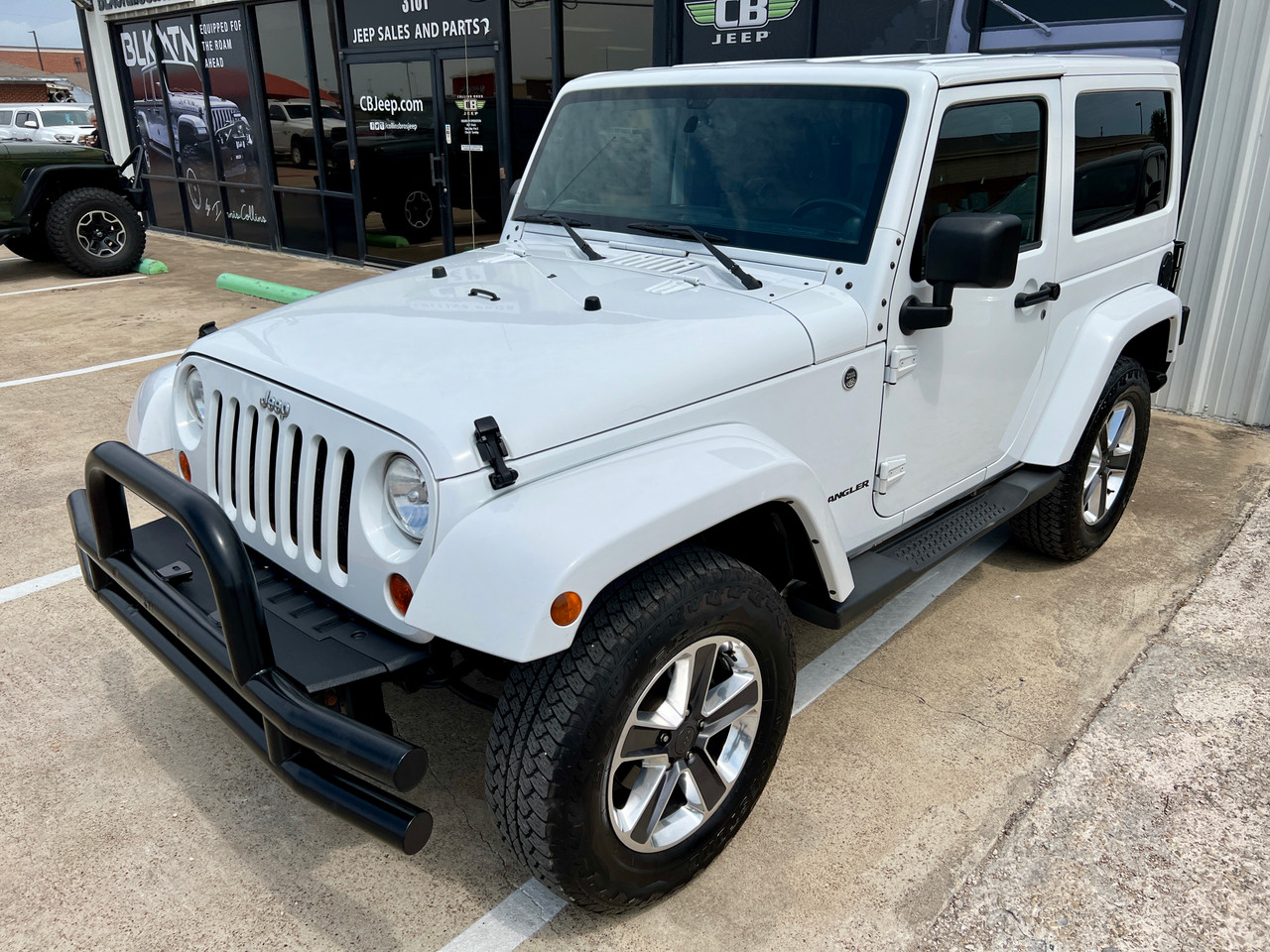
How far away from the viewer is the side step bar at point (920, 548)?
271 centimetres

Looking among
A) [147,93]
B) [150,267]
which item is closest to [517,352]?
[150,267]

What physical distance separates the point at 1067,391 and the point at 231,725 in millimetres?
3017

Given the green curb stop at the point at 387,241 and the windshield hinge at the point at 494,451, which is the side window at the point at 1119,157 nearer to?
the windshield hinge at the point at 494,451

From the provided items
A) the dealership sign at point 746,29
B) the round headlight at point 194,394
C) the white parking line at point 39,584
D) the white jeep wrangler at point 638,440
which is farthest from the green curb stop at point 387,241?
the round headlight at point 194,394

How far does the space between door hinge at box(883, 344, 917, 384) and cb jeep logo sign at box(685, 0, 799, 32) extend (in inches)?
207

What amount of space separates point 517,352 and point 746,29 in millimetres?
6049

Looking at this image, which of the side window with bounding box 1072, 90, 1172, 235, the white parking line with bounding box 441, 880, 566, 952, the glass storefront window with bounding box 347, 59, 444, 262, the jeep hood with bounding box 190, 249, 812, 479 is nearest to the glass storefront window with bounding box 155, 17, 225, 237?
the glass storefront window with bounding box 347, 59, 444, 262

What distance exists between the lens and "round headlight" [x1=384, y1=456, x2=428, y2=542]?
209 centimetres

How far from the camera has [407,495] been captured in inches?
→ 83.4

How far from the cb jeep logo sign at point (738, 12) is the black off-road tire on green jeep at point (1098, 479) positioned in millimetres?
4489

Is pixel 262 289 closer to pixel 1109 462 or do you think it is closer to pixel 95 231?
pixel 95 231

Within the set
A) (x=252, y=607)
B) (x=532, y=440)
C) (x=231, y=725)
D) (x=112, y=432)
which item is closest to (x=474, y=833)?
(x=231, y=725)

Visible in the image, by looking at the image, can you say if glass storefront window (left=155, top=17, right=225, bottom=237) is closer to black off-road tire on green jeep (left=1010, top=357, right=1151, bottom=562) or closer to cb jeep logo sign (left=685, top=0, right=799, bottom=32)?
cb jeep logo sign (left=685, top=0, right=799, bottom=32)

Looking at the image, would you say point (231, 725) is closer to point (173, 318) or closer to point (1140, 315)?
point (1140, 315)
